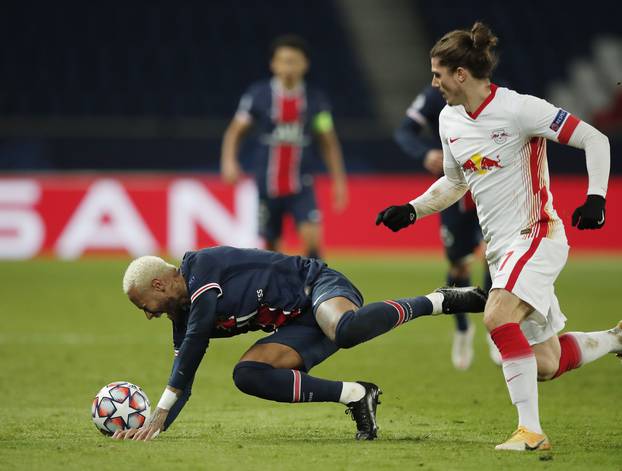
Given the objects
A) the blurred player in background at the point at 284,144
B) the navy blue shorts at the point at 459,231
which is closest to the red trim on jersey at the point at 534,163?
the navy blue shorts at the point at 459,231

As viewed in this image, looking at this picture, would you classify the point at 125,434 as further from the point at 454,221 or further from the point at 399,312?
the point at 454,221

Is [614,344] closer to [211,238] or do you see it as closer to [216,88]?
[211,238]

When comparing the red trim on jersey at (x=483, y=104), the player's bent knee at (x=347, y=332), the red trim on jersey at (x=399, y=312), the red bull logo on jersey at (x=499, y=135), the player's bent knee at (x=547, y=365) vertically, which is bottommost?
the player's bent knee at (x=547, y=365)

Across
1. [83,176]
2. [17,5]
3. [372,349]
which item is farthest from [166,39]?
[372,349]

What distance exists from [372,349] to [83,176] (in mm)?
8998

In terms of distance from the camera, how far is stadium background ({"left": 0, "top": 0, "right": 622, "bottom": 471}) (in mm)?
6012

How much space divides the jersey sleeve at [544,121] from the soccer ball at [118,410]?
2.43 m

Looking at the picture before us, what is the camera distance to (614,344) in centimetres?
615

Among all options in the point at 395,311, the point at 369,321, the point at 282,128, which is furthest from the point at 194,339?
the point at 282,128

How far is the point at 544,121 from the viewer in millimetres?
5492

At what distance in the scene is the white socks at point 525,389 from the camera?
17.8 ft

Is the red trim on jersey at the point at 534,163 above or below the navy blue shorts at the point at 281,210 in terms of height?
above

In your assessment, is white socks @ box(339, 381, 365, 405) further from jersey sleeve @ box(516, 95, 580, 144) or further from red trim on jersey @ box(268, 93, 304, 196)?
red trim on jersey @ box(268, 93, 304, 196)

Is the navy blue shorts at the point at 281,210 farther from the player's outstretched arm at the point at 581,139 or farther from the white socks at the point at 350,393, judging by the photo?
the player's outstretched arm at the point at 581,139
